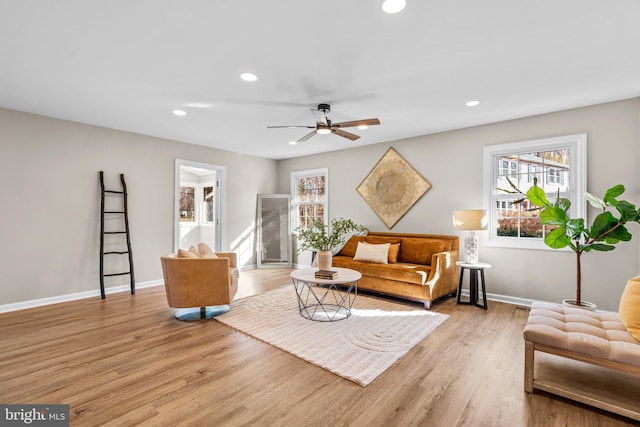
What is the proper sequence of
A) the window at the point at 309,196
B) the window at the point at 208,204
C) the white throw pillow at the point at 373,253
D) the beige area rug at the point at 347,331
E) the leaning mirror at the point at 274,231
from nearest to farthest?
1. the beige area rug at the point at 347,331
2. the white throw pillow at the point at 373,253
3. the window at the point at 309,196
4. the leaning mirror at the point at 274,231
5. the window at the point at 208,204

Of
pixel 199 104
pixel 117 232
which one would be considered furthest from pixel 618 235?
pixel 117 232

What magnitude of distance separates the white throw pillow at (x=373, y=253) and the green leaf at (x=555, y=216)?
2.08 m

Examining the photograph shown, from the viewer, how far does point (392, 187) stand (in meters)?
5.48

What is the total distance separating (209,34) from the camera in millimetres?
2289

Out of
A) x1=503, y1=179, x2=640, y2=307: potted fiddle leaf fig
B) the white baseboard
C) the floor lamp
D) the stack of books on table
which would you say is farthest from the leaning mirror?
x1=503, y1=179, x2=640, y2=307: potted fiddle leaf fig

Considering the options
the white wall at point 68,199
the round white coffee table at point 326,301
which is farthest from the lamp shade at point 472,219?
the white wall at point 68,199

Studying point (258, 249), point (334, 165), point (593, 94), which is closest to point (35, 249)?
point (258, 249)

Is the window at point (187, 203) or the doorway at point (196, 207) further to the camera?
the window at point (187, 203)

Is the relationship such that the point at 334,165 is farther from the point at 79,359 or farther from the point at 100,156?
the point at 79,359

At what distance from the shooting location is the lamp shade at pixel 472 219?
407cm

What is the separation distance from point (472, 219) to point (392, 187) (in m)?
1.66

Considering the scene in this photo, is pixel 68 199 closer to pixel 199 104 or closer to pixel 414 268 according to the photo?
pixel 199 104

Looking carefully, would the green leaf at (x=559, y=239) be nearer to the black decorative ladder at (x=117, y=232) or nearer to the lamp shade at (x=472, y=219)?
the lamp shade at (x=472, y=219)

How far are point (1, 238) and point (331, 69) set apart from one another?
4.49m
